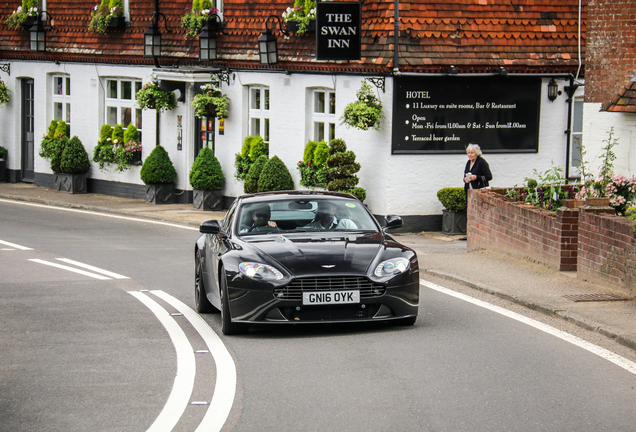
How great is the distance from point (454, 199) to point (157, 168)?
8313mm

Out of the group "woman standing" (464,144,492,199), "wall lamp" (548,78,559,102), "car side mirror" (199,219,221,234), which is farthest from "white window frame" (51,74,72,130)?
"car side mirror" (199,219,221,234)

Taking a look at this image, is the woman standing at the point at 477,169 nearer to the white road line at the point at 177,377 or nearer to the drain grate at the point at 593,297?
the drain grate at the point at 593,297

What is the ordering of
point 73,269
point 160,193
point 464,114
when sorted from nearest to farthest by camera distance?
point 73,269 < point 464,114 < point 160,193

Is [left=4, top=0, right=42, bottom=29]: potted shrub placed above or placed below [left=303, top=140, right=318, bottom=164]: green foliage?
above

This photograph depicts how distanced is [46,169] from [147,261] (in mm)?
15383

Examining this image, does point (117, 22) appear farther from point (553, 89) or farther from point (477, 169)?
point (477, 169)

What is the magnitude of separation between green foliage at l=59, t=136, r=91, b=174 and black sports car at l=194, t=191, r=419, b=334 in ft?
58.6

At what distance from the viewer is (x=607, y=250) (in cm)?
1190

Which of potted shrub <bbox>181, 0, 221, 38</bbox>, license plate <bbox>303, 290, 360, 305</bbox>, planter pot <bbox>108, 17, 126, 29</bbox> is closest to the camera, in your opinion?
license plate <bbox>303, 290, 360, 305</bbox>

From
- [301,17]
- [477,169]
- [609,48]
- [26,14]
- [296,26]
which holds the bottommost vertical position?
[477,169]

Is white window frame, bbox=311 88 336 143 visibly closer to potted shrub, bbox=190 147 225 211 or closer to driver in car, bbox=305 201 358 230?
potted shrub, bbox=190 147 225 211

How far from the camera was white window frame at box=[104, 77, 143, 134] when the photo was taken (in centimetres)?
2714

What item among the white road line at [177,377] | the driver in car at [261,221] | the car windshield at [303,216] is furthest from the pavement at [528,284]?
the white road line at [177,377]

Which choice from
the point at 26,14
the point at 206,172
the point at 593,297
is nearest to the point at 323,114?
the point at 206,172
